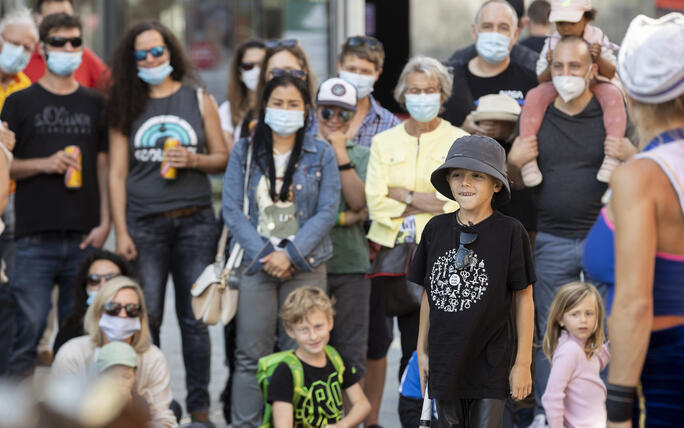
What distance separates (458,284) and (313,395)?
1.20 meters

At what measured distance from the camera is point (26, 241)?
19.0 ft

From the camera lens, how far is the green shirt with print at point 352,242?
5.44 metres

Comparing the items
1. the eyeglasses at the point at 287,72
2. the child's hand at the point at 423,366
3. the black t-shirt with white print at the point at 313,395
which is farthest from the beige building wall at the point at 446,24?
the child's hand at the point at 423,366

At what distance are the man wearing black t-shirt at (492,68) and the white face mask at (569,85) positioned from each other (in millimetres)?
598

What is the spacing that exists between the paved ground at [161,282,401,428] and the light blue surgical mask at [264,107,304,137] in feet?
5.68

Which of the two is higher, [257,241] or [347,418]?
[257,241]

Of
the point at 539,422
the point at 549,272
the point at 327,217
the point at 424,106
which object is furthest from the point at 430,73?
the point at 539,422

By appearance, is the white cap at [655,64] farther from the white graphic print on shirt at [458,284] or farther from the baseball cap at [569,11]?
the baseball cap at [569,11]

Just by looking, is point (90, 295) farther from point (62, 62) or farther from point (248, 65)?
point (248, 65)

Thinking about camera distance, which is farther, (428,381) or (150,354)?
(150,354)

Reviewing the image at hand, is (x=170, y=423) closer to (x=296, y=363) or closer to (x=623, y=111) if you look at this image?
(x=296, y=363)

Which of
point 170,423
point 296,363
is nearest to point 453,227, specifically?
point 296,363

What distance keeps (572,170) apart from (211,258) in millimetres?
2075

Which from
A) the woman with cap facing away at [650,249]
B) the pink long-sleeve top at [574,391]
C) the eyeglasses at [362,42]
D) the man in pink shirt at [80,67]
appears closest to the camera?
the woman with cap facing away at [650,249]
